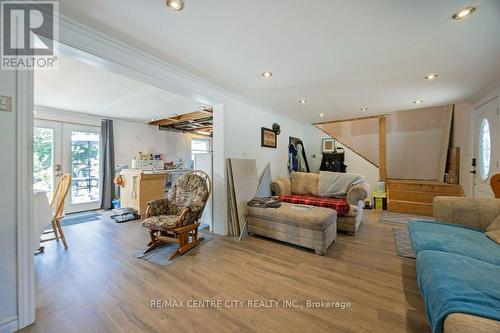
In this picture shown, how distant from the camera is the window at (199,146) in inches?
278

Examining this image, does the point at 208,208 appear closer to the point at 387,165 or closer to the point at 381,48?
the point at 381,48

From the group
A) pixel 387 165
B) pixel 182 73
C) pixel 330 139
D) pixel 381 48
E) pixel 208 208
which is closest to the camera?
pixel 381 48

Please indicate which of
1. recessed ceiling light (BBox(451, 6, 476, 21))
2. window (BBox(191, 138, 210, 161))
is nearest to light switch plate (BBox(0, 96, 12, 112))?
recessed ceiling light (BBox(451, 6, 476, 21))

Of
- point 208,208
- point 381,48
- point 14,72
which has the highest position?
point 381,48

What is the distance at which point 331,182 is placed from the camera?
13.2 ft

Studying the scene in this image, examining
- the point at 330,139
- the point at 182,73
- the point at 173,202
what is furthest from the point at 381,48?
the point at 330,139

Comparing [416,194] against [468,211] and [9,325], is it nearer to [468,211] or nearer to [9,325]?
[468,211]

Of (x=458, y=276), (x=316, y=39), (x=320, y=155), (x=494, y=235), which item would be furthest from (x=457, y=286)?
(x=320, y=155)

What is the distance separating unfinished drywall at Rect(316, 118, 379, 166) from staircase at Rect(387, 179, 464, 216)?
871mm

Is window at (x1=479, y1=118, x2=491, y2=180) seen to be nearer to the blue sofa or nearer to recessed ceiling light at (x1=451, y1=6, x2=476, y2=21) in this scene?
the blue sofa

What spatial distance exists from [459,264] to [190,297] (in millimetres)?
2113

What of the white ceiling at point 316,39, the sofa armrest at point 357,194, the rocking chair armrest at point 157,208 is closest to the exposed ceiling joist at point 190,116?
the white ceiling at point 316,39

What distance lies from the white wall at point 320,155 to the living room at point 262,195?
1149mm

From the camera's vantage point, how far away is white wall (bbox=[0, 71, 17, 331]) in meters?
1.34
